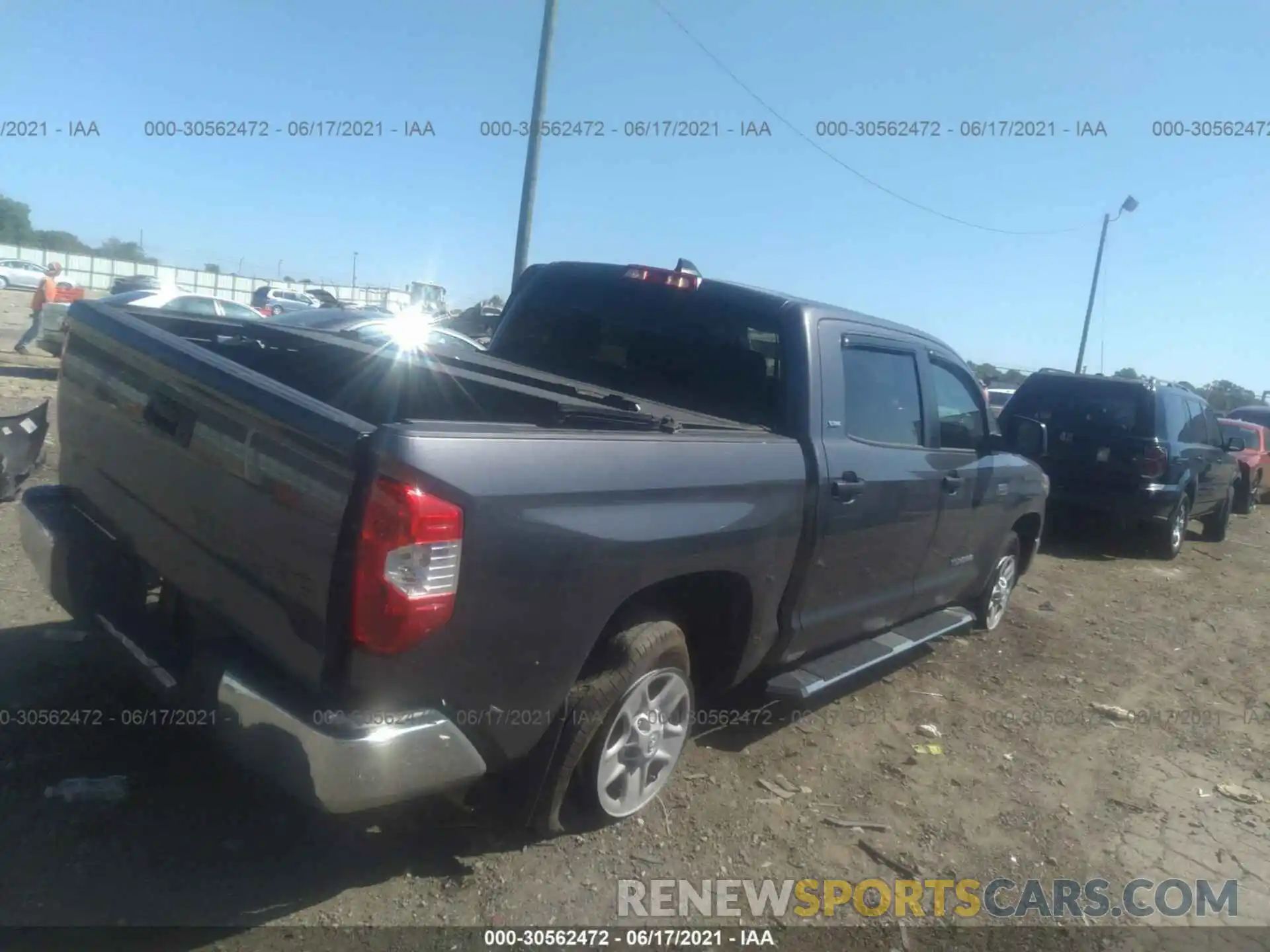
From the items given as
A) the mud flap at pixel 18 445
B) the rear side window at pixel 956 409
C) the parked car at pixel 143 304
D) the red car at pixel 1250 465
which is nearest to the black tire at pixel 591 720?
the rear side window at pixel 956 409

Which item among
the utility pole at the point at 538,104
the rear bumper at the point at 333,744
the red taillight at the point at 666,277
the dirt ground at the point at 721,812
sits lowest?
the dirt ground at the point at 721,812

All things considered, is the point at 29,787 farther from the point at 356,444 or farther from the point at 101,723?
the point at 356,444

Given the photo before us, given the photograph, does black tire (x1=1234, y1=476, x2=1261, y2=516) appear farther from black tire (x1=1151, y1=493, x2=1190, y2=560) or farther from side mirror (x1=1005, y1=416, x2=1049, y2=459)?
side mirror (x1=1005, y1=416, x2=1049, y2=459)

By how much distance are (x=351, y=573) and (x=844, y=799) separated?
2566 mm

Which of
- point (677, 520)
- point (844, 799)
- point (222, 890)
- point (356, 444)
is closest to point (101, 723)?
point (222, 890)

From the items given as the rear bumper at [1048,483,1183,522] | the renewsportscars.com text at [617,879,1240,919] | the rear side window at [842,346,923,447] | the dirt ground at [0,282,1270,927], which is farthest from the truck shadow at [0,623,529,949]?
the rear bumper at [1048,483,1183,522]

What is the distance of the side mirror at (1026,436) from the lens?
5.87 m

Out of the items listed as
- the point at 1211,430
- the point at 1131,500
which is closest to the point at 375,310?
the point at 1131,500

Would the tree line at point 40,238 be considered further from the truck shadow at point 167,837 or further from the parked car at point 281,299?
the truck shadow at point 167,837

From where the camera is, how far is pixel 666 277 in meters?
Result: 4.52

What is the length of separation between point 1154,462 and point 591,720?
8.60 metres

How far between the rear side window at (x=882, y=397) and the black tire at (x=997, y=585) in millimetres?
1785

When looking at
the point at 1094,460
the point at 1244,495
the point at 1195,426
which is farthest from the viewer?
the point at 1244,495

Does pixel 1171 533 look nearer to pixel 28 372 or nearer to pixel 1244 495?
pixel 1244 495
